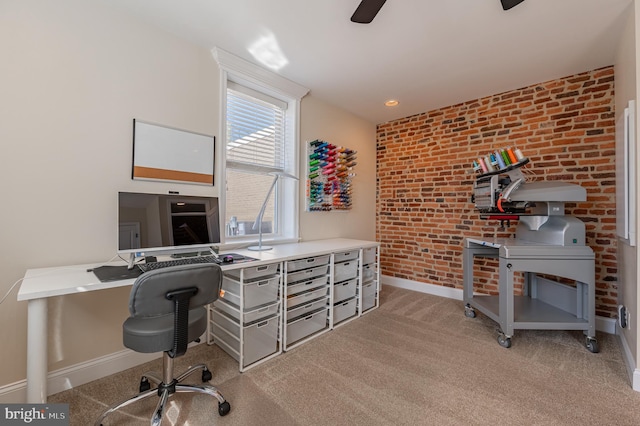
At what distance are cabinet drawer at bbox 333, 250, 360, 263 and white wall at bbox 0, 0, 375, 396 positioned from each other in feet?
5.39

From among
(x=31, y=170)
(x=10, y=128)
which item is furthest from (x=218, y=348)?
(x=10, y=128)

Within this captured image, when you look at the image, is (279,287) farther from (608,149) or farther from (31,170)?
(608,149)

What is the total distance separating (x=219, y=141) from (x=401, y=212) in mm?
2885

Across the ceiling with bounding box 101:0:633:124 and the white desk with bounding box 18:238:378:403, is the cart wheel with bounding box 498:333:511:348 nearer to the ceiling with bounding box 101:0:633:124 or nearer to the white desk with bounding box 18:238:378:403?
the ceiling with bounding box 101:0:633:124

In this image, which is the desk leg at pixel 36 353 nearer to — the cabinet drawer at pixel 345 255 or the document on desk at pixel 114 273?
the document on desk at pixel 114 273

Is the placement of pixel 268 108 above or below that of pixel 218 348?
above

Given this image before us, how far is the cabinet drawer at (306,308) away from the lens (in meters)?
2.45

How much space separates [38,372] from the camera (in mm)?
1315

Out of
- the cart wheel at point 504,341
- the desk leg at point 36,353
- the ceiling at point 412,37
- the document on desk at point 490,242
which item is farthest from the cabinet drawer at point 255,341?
the ceiling at point 412,37

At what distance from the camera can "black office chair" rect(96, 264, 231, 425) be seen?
54.2 inches

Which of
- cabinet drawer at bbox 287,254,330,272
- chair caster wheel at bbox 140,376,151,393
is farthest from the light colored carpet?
cabinet drawer at bbox 287,254,330,272

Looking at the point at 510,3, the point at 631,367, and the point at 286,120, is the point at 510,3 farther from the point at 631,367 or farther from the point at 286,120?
the point at 631,367

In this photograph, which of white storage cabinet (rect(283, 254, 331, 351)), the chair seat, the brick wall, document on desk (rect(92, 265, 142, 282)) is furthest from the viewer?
the brick wall

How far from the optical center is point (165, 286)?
1.41 m
